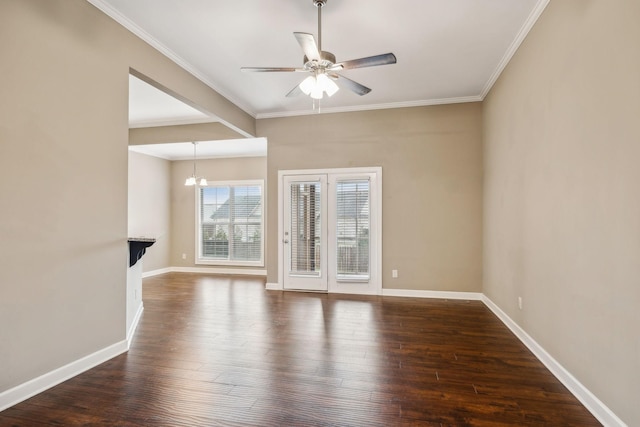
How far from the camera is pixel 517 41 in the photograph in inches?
134

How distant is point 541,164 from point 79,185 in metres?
3.84

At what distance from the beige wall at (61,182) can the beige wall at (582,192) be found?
365 centimetres

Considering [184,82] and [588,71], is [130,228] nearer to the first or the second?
[184,82]

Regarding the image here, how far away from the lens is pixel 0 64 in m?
2.17

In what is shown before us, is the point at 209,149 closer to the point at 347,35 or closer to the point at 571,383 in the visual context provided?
the point at 347,35


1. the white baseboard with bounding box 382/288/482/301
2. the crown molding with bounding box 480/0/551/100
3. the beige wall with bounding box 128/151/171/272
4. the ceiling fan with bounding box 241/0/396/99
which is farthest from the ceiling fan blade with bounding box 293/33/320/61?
the beige wall with bounding box 128/151/171/272

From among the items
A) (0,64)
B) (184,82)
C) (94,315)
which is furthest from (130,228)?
(0,64)

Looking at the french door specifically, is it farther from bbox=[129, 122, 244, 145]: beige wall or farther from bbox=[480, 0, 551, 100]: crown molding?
bbox=[480, 0, 551, 100]: crown molding

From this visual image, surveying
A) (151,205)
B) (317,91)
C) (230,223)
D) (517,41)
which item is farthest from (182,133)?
(517,41)

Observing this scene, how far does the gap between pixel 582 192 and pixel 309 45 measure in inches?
85.1

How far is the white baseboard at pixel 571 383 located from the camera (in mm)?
1978

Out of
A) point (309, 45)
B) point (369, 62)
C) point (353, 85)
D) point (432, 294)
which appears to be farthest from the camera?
point (432, 294)

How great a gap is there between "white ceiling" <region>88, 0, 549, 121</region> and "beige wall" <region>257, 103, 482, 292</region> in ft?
2.34

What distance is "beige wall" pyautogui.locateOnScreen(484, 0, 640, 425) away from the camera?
5.96 ft
